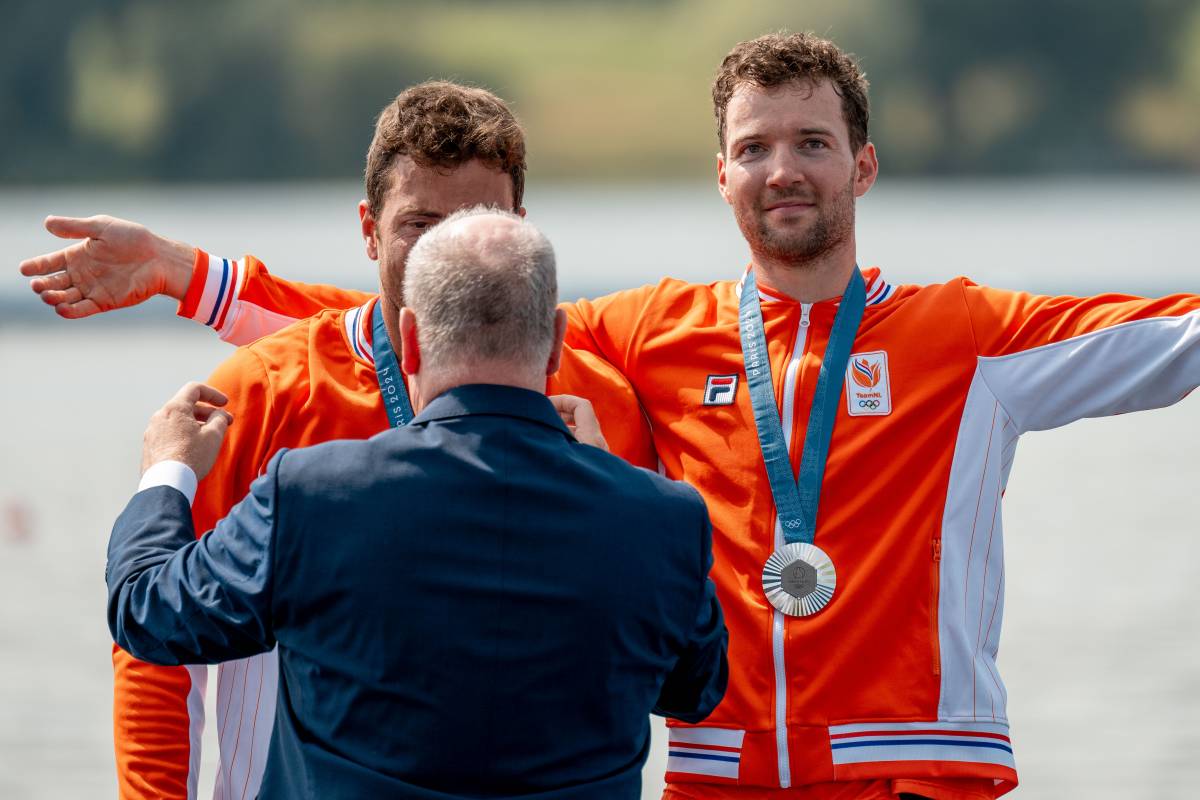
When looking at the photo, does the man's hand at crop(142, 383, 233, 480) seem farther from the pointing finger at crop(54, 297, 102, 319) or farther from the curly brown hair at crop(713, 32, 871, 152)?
the curly brown hair at crop(713, 32, 871, 152)

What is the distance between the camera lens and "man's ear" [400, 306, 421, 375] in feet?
8.21

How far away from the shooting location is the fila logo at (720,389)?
3385 mm

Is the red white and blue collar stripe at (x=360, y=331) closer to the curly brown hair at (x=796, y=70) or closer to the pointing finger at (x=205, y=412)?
the pointing finger at (x=205, y=412)

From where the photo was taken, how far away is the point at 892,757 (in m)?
3.18

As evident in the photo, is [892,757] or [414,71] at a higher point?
[414,71]

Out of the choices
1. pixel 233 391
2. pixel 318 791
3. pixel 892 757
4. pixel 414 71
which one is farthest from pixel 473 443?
pixel 414 71

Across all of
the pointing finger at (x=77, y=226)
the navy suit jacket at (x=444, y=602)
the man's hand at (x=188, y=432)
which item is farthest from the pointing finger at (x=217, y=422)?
the pointing finger at (x=77, y=226)

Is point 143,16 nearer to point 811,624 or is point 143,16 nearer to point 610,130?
point 610,130

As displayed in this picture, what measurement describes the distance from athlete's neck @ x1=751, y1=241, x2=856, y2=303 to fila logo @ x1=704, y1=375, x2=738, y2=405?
0.23 meters

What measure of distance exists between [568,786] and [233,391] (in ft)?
3.66

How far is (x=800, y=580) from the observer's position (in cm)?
323

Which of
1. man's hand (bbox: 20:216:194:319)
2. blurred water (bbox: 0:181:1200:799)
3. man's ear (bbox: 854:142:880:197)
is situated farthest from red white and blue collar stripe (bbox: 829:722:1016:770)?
blurred water (bbox: 0:181:1200:799)

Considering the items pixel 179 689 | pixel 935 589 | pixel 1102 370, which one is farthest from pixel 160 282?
pixel 1102 370

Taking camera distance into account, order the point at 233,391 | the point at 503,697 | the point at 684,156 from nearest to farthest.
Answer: the point at 503,697
the point at 233,391
the point at 684,156
